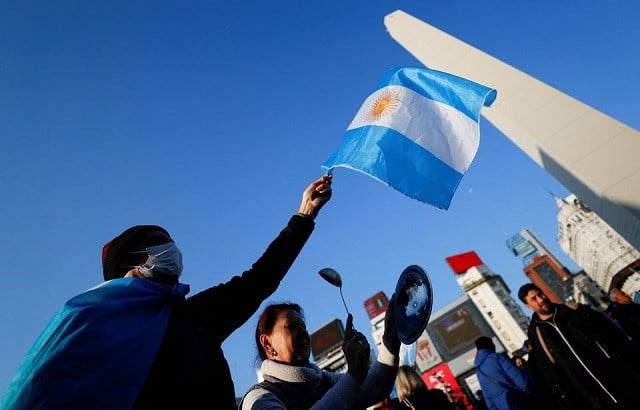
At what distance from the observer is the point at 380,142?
3.12 meters

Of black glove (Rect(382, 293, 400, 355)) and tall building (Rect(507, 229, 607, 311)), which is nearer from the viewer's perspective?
black glove (Rect(382, 293, 400, 355))

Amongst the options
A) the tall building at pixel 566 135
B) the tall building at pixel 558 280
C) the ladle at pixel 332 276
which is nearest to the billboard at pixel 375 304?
the tall building at pixel 558 280

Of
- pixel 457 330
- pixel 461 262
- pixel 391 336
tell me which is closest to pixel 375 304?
pixel 461 262

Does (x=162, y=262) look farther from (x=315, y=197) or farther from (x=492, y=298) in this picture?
(x=492, y=298)

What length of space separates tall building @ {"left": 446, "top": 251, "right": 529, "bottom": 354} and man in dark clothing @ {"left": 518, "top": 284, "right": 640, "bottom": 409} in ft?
217

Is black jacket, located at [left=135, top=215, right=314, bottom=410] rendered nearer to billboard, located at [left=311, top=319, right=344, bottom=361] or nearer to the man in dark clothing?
the man in dark clothing

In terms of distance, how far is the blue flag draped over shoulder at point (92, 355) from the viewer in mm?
911

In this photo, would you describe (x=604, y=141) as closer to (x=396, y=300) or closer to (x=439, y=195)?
(x=439, y=195)

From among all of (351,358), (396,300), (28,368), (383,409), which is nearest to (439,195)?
(396,300)

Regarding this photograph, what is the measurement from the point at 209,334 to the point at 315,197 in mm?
1087

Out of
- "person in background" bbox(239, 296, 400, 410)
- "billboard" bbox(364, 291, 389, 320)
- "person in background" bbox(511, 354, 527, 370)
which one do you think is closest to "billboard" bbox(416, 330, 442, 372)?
"billboard" bbox(364, 291, 389, 320)

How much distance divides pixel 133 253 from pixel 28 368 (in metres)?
0.70

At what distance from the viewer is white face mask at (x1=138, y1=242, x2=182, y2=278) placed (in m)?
1.57

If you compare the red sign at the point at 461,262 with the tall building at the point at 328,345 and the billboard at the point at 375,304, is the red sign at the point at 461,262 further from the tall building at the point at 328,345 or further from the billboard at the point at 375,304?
the tall building at the point at 328,345
